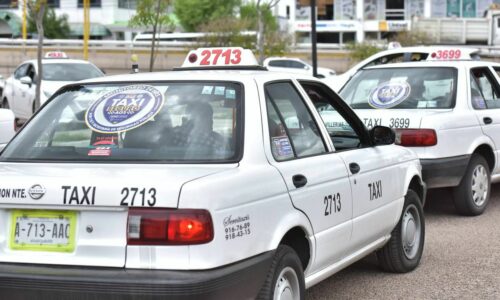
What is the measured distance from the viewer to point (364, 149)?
551cm

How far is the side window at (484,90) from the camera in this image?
8828 millimetres

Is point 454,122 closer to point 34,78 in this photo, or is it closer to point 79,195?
point 79,195

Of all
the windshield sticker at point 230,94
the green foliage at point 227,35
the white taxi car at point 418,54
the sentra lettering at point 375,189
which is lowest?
the sentra lettering at point 375,189

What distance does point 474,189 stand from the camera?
8484 millimetres

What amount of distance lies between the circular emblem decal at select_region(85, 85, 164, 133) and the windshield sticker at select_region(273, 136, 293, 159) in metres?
0.66

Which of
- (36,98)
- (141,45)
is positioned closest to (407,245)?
(36,98)

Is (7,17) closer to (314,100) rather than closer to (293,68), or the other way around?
(293,68)

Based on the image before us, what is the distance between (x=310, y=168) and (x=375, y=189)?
39.0 inches

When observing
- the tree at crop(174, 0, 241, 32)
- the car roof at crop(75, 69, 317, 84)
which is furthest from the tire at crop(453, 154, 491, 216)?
the tree at crop(174, 0, 241, 32)

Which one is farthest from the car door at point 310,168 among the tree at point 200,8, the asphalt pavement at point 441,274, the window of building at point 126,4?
the window of building at point 126,4

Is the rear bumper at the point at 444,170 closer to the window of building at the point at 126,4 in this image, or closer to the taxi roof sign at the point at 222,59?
the taxi roof sign at the point at 222,59

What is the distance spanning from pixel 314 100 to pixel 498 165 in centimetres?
436

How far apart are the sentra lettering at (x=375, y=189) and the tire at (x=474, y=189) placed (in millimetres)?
3102

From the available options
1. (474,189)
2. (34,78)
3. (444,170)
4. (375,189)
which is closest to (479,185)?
(474,189)
